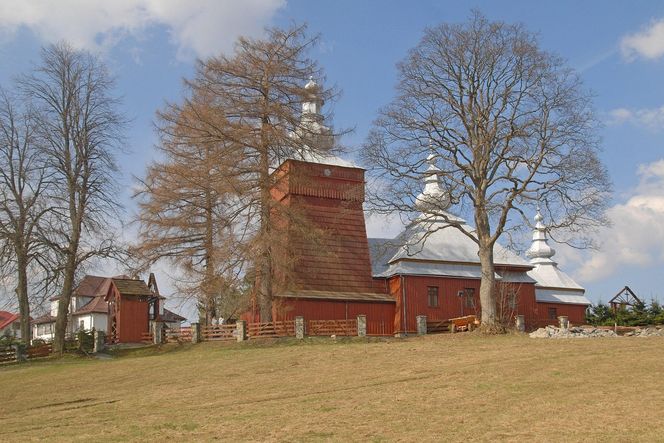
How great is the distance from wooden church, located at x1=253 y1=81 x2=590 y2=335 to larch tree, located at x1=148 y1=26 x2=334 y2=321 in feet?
2.71

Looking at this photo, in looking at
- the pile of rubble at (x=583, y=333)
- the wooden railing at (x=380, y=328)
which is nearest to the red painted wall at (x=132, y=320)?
the wooden railing at (x=380, y=328)

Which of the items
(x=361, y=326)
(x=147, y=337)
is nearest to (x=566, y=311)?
(x=361, y=326)

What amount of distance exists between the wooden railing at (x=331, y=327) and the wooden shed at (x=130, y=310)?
32.8ft

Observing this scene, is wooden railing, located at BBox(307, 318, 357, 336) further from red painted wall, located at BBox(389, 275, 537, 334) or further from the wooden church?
red painted wall, located at BBox(389, 275, 537, 334)

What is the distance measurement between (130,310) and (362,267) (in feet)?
40.3

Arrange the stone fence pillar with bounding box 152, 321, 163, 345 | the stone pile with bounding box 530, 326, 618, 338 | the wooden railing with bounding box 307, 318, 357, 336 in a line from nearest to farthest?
the stone pile with bounding box 530, 326, 618, 338
the wooden railing with bounding box 307, 318, 357, 336
the stone fence pillar with bounding box 152, 321, 163, 345

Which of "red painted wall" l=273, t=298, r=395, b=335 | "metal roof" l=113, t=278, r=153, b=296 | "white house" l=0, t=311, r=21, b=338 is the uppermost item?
"metal roof" l=113, t=278, r=153, b=296

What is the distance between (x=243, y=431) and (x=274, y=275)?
60.0ft

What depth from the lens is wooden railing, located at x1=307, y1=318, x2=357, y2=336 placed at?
32812mm

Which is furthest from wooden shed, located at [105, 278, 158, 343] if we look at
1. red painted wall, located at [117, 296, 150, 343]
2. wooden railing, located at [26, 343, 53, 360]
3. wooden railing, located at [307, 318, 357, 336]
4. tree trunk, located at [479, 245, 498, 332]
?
tree trunk, located at [479, 245, 498, 332]

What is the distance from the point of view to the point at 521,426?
1310 centimetres

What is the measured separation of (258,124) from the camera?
106 feet

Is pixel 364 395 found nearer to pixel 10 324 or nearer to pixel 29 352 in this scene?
pixel 29 352

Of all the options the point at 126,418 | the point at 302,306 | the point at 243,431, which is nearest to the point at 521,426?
the point at 243,431
